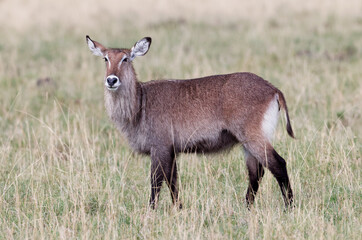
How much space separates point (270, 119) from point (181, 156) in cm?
147

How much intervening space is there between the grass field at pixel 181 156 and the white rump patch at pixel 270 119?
492mm

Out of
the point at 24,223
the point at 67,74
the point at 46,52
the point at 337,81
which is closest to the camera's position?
the point at 24,223

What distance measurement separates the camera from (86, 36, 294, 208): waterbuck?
17.7 feet

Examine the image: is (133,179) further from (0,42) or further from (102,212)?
(0,42)

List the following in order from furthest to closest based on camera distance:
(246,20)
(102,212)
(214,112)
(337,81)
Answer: (246,20) < (337,81) < (214,112) < (102,212)

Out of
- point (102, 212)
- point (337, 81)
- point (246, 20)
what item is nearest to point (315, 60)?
point (337, 81)

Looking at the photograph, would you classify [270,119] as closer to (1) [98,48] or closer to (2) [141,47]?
(2) [141,47]

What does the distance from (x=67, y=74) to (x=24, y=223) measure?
6.04m

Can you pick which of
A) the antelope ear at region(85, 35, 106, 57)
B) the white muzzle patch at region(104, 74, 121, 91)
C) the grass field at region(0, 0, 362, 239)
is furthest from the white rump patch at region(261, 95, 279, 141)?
the antelope ear at region(85, 35, 106, 57)

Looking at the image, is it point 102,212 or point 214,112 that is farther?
point 214,112

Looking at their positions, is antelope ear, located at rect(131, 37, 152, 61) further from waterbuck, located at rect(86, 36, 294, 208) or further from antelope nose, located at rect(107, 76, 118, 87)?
antelope nose, located at rect(107, 76, 118, 87)

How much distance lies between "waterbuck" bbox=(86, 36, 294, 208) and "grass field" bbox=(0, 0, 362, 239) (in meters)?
0.29

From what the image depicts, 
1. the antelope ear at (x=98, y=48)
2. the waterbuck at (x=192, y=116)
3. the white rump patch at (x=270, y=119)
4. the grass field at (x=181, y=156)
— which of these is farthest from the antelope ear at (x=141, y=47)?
the white rump patch at (x=270, y=119)

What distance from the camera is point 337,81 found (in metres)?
9.48
